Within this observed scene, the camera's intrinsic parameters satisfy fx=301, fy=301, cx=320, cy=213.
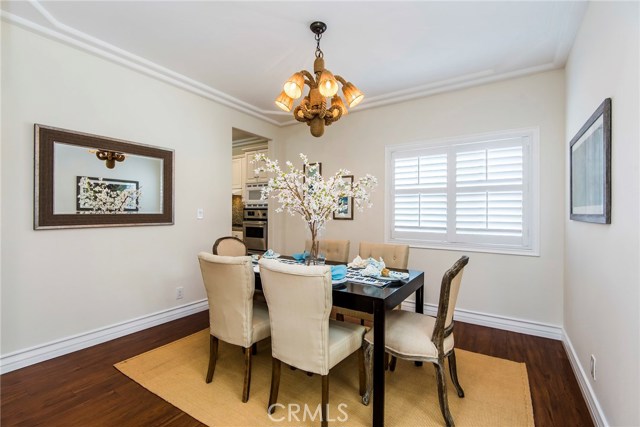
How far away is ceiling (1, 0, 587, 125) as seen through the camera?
7.13 feet

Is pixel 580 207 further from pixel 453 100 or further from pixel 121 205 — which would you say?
pixel 121 205

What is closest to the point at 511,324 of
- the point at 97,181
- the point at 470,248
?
the point at 470,248

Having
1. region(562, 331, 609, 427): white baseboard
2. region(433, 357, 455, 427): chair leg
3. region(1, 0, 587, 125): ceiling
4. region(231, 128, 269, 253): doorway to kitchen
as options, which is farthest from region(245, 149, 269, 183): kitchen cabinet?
region(562, 331, 609, 427): white baseboard

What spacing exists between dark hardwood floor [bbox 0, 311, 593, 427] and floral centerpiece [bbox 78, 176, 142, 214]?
49.3 inches

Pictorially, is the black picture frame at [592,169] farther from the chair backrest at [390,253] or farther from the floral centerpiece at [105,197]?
the floral centerpiece at [105,197]

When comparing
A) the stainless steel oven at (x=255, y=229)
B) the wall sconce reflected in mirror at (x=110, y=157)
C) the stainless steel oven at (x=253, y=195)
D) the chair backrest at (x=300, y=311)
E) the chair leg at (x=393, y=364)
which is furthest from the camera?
the stainless steel oven at (x=253, y=195)

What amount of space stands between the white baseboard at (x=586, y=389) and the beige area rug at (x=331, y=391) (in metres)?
0.32

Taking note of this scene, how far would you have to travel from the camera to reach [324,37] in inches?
99.0

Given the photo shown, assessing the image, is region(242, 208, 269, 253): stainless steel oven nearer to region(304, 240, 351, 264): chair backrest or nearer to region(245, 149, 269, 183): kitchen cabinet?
region(245, 149, 269, 183): kitchen cabinet

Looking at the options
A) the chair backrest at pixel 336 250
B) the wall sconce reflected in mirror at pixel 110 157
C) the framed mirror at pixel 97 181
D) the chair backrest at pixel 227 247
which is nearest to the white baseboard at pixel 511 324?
the chair backrest at pixel 336 250

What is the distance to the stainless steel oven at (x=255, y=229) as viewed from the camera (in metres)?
4.90

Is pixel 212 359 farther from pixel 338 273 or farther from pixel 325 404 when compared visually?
pixel 338 273

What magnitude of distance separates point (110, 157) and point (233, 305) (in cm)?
200

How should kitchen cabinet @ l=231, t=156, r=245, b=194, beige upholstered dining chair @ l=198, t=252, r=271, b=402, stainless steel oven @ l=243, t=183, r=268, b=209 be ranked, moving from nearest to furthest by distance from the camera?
beige upholstered dining chair @ l=198, t=252, r=271, b=402
stainless steel oven @ l=243, t=183, r=268, b=209
kitchen cabinet @ l=231, t=156, r=245, b=194
